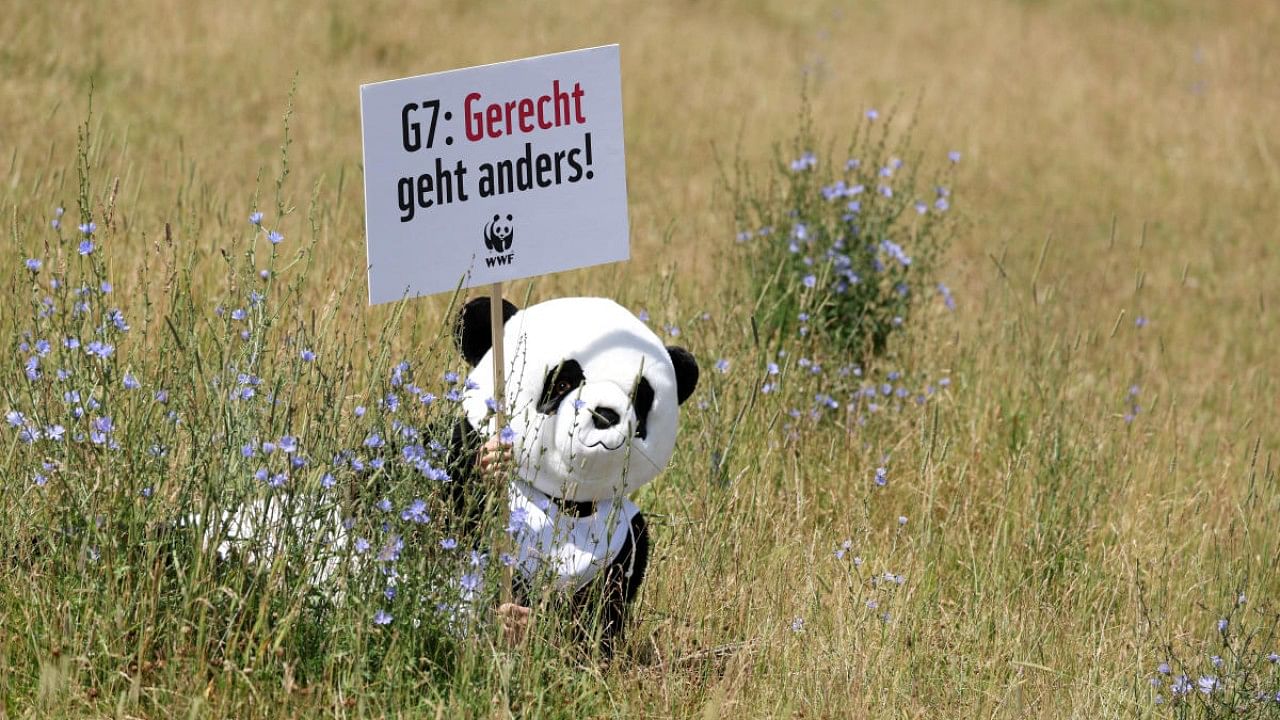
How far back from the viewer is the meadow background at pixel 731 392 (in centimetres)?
269

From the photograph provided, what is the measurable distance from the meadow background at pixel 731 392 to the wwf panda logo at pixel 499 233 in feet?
0.71

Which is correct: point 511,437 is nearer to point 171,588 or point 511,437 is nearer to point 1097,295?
point 171,588

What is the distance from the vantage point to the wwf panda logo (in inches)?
114

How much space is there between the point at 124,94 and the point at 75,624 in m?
5.14

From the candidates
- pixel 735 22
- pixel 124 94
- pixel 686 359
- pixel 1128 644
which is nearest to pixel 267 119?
pixel 124 94

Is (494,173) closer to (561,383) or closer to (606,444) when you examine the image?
(561,383)

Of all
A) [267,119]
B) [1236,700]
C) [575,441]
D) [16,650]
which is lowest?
[1236,700]

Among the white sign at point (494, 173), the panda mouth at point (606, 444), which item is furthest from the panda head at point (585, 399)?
the white sign at point (494, 173)

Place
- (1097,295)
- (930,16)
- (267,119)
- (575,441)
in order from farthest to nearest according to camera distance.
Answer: (930,16), (267,119), (1097,295), (575,441)

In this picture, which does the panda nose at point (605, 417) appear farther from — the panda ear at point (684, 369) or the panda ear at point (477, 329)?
Answer: the panda ear at point (477, 329)

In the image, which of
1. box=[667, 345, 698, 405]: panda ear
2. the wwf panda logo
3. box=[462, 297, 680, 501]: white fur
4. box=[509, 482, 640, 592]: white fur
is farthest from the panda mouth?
the wwf panda logo

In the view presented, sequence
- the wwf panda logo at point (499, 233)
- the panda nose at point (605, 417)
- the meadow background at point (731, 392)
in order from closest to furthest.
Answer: the meadow background at point (731, 392) < the panda nose at point (605, 417) < the wwf panda logo at point (499, 233)

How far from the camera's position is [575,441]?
2.80 meters

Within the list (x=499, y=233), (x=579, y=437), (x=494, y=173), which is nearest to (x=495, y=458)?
(x=579, y=437)
